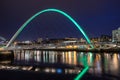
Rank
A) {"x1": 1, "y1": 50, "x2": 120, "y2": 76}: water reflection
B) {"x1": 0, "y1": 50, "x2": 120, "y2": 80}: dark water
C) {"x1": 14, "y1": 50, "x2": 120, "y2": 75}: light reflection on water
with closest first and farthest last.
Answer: {"x1": 0, "y1": 50, "x2": 120, "y2": 80}: dark water → {"x1": 1, "y1": 50, "x2": 120, "y2": 76}: water reflection → {"x1": 14, "y1": 50, "x2": 120, "y2": 75}: light reflection on water

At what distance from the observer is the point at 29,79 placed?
69.4ft

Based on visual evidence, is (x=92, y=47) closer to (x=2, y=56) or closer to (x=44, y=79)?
(x=2, y=56)

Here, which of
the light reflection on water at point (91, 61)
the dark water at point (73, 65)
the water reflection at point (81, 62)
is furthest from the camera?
the light reflection on water at point (91, 61)

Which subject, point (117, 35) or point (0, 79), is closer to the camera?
point (0, 79)

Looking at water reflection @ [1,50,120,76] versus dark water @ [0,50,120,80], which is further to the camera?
water reflection @ [1,50,120,76]

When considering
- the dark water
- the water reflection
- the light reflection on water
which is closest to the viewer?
the dark water

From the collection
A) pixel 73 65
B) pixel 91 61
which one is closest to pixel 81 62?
pixel 91 61

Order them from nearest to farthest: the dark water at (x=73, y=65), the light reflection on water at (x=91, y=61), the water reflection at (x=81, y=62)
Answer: the dark water at (x=73, y=65)
the water reflection at (x=81, y=62)
the light reflection on water at (x=91, y=61)

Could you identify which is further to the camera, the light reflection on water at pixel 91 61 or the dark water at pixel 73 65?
the light reflection on water at pixel 91 61

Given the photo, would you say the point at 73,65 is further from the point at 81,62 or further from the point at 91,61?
the point at 91,61

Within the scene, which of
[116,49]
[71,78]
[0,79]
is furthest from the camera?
[116,49]

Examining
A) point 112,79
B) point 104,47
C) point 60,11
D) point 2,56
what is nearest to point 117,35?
point 104,47

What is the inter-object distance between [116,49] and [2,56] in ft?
195

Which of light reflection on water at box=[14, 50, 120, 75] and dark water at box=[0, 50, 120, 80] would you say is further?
light reflection on water at box=[14, 50, 120, 75]
